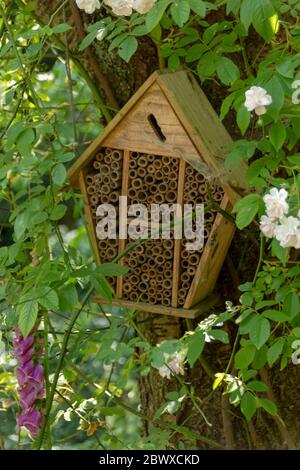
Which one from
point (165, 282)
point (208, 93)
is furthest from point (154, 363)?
point (208, 93)

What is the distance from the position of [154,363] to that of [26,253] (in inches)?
27.6

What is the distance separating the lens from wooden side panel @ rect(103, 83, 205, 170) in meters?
1.87

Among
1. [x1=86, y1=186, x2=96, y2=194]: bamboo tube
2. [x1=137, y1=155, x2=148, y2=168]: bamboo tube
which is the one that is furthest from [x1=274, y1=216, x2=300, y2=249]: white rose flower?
[x1=86, y1=186, x2=96, y2=194]: bamboo tube

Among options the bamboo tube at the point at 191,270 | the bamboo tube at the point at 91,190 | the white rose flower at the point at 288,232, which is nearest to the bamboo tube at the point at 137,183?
the bamboo tube at the point at 91,190

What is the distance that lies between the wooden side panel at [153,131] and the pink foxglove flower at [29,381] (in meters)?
0.46

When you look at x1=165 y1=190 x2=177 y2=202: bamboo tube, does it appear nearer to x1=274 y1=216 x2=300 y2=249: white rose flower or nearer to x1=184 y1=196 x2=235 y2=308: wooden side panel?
x1=184 y1=196 x2=235 y2=308: wooden side panel

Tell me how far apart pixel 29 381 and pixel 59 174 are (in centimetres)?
48

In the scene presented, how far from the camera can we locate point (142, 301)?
203cm

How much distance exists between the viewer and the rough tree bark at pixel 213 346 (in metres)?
2.11

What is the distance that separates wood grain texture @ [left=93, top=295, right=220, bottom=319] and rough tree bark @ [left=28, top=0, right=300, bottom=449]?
111 mm

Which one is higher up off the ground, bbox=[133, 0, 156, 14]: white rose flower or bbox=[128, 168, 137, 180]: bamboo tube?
bbox=[133, 0, 156, 14]: white rose flower

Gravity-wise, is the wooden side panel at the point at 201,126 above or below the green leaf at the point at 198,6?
below

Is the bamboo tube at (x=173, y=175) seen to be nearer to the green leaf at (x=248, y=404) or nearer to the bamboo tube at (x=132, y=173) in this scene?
the bamboo tube at (x=132, y=173)
